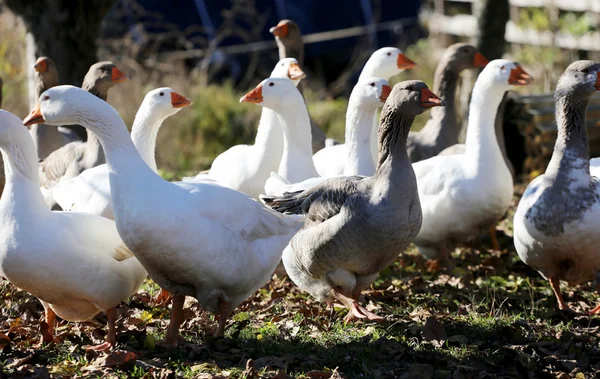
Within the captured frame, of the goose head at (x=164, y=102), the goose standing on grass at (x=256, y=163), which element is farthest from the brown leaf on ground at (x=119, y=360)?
the goose standing on grass at (x=256, y=163)

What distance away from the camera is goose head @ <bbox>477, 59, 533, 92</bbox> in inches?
289

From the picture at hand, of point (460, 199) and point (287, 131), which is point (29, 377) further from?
point (460, 199)

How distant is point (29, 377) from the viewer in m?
4.50

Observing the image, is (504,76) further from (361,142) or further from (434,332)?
(434,332)

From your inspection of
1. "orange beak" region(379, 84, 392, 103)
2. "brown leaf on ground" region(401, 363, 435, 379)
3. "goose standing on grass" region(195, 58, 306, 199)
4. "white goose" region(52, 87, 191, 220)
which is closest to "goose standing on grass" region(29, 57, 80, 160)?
"white goose" region(52, 87, 191, 220)

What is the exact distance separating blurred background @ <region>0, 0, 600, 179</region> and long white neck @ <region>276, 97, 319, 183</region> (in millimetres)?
3605

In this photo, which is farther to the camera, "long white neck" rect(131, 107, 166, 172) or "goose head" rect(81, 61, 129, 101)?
"goose head" rect(81, 61, 129, 101)

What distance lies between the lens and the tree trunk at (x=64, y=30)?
9445 millimetres

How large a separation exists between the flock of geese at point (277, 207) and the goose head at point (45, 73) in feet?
4.48

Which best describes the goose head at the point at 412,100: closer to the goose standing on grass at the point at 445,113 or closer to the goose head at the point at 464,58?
the goose standing on grass at the point at 445,113

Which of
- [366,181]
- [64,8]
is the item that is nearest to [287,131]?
[366,181]

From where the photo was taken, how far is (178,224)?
4.82 m

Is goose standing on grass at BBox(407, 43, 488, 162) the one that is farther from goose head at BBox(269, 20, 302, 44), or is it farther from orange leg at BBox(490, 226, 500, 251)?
goose head at BBox(269, 20, 302, 44)

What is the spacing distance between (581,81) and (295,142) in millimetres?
2338
